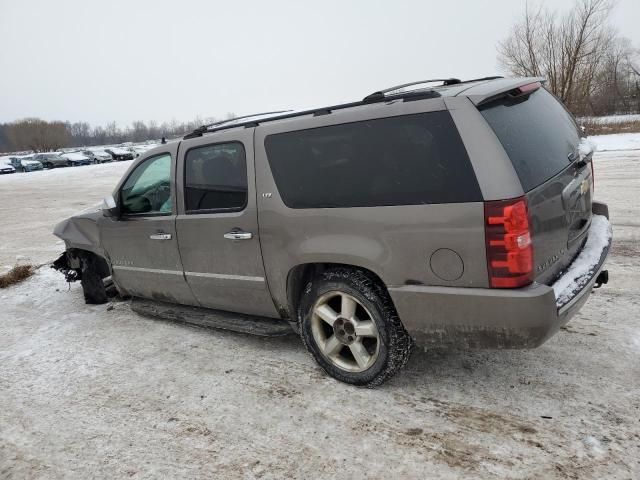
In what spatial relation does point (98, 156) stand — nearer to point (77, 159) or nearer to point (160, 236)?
point (77, 159)

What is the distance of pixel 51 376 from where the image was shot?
12.4 feet

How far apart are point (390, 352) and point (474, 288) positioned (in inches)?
28.3

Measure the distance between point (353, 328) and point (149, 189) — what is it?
2.40 metres

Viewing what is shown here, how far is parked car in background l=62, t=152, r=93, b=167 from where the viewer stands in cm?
4569

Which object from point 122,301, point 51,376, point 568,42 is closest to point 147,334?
point 51,376

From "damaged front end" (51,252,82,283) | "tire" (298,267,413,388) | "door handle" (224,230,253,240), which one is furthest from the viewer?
"damaged front end" (51,252,82,283)

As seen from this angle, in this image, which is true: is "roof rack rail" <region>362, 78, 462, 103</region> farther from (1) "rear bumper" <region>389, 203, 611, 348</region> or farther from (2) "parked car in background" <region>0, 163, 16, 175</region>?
(2) "parked car in background" <region>0, 163, 16, 175</region>

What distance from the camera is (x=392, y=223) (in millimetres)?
2744

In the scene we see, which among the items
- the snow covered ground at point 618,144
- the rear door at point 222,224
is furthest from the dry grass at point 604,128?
the rear door at point 222,224

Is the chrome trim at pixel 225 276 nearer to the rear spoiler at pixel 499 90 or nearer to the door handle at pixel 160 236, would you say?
the door handle at pixel 160 236

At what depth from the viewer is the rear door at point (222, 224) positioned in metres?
3.50

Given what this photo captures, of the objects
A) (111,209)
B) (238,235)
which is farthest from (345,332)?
(111,209)

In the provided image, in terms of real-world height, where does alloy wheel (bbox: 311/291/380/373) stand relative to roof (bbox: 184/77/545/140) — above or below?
below

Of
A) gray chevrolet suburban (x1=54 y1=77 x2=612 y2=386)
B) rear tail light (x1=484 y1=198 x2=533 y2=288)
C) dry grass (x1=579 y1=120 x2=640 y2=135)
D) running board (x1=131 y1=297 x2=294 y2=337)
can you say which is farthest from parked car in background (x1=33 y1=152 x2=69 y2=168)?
rear tail light (x1=484 y1=198 x2=533 y2=288)
